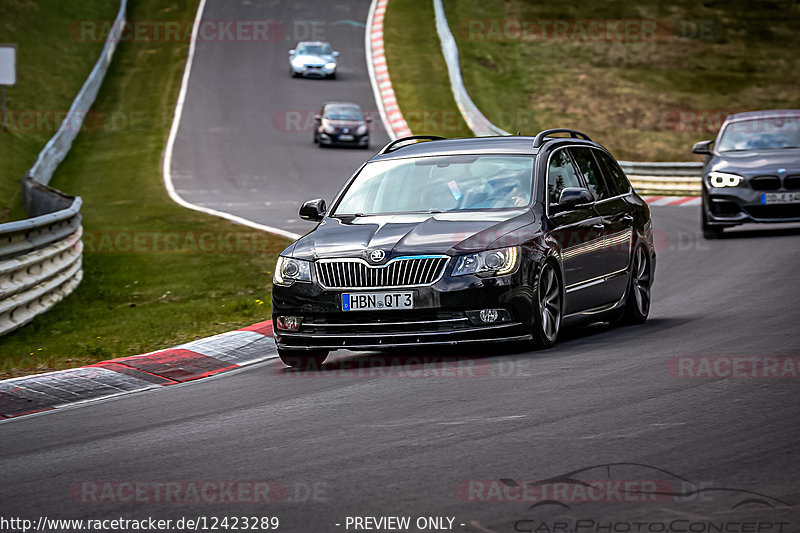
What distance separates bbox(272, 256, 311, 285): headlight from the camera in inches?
372

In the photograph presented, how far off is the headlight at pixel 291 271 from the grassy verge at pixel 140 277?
2.27m

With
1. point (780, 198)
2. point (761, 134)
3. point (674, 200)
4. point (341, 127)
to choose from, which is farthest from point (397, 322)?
point (341, 127)

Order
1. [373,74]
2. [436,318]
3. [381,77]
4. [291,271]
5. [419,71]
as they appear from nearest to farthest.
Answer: [436,318]
[291,271]
[419,71]
[381,77]
[373,74]

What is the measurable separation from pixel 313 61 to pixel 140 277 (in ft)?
103

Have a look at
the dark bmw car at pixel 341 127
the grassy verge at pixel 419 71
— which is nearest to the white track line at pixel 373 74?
the grassy verge at pixel 419 71

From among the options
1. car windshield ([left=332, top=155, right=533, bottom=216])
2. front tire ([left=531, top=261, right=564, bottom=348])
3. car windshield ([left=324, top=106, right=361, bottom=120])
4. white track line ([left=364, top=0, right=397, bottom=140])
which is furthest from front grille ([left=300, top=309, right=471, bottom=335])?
car windshield ([left=324, top=106, right=361, bottom=120])

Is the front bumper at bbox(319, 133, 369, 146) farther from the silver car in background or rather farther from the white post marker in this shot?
the silver car in background

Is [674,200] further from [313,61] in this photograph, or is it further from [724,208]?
[313,61]

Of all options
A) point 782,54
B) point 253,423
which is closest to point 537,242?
point 253,423

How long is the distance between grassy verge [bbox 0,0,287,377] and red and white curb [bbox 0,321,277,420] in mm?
712

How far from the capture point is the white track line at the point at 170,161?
67.8 feet

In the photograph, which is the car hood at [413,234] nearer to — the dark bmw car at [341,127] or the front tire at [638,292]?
the front tire at [638,292]

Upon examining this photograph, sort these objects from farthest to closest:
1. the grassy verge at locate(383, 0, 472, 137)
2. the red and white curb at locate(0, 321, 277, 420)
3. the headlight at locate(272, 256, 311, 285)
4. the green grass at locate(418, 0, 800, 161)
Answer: the green grass at locate(418, 0, 800, 161)
the grassy verge at locate(383, 0, 472, 137)
the headlight at locate(272, 256, 311, 285)
the red and white curb at locate(0, 321, 277, 420)

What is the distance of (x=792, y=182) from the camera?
18.0 meters
